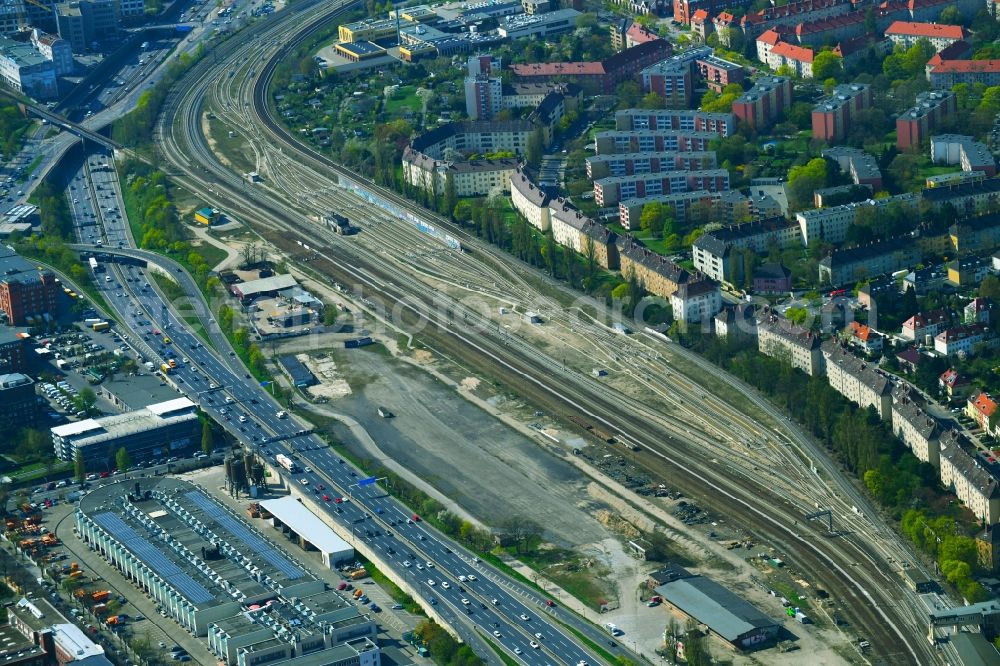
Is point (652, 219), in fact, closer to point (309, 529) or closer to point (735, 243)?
point (735, 243)

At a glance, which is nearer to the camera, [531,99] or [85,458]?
[85,458]

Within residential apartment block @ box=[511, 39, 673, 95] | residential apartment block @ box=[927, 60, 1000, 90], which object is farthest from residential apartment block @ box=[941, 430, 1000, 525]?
residential apartment block @ box=[511, 39, 673, 95]

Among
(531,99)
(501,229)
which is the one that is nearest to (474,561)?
(501,229)

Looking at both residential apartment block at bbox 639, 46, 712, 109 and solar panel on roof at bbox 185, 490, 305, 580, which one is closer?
solar panel on roof at bbox 185, 490, 305, 580

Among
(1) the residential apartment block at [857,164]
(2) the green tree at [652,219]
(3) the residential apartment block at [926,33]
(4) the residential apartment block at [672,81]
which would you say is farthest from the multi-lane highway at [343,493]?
(3) the residential apartment block at [926,33]

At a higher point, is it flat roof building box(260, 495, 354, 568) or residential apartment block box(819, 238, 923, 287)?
residential apartment block box(819, 238, 923, 287)

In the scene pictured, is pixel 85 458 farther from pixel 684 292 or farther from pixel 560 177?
pixel 560 177

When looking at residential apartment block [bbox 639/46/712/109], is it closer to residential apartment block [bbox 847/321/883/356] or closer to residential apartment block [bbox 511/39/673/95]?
residential apartment block [bbox 511/39/673/95]
